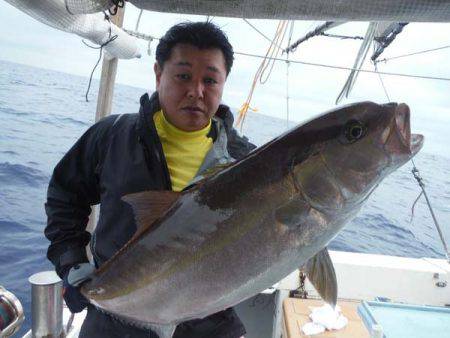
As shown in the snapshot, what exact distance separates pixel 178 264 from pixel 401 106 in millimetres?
932

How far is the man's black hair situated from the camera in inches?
87.3

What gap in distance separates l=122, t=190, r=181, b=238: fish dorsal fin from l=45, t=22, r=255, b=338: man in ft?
1.91

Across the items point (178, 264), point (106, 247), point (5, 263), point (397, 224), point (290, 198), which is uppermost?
point (290, 198)

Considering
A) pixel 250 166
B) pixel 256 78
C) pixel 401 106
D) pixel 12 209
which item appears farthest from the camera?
pixel 12 209

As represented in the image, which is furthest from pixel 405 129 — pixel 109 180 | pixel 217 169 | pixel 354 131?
pixel 109 180

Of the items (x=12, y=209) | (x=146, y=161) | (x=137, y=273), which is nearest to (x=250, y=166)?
Result: (x=137, y=273)

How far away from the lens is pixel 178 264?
148 centimetres

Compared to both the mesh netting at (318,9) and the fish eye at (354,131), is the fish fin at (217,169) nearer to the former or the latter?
the fish eye at (354,131)

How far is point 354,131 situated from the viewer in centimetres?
133

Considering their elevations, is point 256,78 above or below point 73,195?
above

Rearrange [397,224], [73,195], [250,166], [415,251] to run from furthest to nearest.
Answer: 1. [397,224]
2. [415,251]
3. [73,195]
4. [250,166]

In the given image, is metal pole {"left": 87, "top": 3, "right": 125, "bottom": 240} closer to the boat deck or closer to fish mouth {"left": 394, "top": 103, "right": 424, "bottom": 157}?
the boat deck

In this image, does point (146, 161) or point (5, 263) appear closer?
point (146, 161)

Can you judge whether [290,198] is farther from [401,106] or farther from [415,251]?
[415,251]
